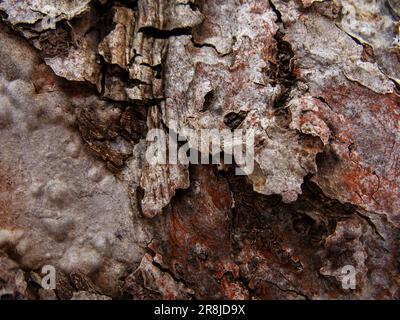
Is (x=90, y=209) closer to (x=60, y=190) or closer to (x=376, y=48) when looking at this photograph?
(x=60, y=190)

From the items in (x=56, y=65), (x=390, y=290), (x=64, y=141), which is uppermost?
(x=56, y=65)

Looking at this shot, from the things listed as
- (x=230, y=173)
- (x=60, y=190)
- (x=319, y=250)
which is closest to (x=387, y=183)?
(x=319, y=250)

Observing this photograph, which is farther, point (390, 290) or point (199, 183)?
point (199, 183)

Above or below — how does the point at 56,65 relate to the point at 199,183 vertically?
above

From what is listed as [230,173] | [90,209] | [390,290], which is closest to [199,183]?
[230,173]

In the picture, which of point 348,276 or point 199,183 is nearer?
point 348,276

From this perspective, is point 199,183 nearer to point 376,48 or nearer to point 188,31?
point 188,31
